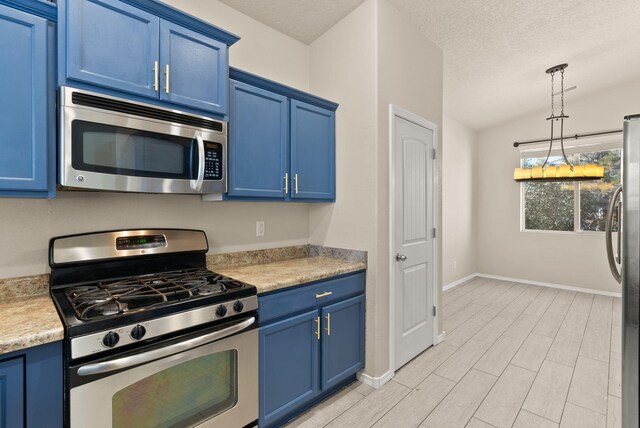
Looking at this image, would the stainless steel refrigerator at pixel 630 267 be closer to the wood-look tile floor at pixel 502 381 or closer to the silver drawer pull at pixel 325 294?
the wood-look tile floor at pixel 502 381

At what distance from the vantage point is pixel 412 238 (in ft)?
9.02

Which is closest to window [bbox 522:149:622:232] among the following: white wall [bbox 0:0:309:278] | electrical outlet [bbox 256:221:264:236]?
white wall [bbox 0:0:309:278]

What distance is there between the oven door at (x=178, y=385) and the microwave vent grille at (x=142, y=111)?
112cm

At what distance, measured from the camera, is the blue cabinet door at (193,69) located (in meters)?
1.65

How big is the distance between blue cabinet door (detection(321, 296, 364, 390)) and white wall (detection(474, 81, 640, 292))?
4492 mm

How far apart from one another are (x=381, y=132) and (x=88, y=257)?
6.69 feet

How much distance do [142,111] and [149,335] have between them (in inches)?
42.6

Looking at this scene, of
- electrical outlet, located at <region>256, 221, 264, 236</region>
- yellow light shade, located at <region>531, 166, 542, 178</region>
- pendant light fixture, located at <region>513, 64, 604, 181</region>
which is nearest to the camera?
electrical outlet, located at <region>256, 221, 264, 236</region>

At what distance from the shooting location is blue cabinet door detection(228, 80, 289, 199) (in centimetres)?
201

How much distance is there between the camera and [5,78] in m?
1.27

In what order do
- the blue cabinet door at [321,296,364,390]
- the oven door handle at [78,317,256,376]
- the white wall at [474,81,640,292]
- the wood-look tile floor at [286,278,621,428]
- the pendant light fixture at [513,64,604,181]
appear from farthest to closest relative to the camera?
the white wall at [474,81,640,292] → the pendant light fixture at [513,64,604,181] → the blue cabinet door at [321,296,364,390] → the wood-look tile floor at [286,278,621,428] → the oven door handle at [78,317,256,376]

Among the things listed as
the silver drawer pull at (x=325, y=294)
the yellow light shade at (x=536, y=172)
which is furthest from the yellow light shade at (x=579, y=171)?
the silver drawer pull at (x=325, y=294)

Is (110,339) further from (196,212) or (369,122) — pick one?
(369,122)

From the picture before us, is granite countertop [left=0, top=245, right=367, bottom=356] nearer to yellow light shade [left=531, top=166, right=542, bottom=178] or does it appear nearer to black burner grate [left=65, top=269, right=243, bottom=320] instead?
black burner grate [left=65, top=269, right=243, bottom=320]
